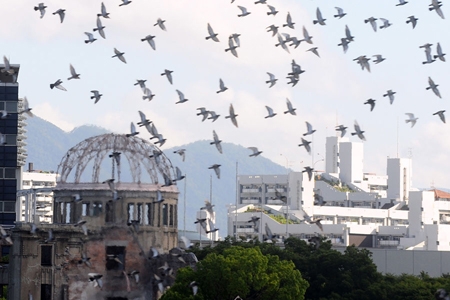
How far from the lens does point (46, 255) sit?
87562 mm

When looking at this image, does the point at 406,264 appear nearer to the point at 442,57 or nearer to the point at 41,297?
the point at 41,297

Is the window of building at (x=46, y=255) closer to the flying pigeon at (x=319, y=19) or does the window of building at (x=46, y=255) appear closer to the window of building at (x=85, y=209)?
the window of building at (x=85, y=209)

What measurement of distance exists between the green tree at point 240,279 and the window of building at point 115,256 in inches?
634

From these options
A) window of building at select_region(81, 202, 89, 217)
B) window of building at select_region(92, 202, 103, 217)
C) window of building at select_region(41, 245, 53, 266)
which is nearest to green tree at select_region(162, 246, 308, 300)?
window of building at select_region(92, 202, 103, 217)

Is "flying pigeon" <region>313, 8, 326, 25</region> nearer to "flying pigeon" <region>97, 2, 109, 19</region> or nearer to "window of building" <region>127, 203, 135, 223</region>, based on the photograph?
"flying pigeon" <region>97, 2, 109, 19</region>

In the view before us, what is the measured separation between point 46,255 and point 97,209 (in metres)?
5.75

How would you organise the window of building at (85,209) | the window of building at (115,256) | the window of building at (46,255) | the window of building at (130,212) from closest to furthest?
the window of building at (46,255) < the window of building at (115,256) < the window of building at (85,209) < the window of building at (130,212)

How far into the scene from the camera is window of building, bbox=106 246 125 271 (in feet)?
291

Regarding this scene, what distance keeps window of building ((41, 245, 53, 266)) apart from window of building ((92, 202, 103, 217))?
469 cm

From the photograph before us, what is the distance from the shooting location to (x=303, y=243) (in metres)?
95.6

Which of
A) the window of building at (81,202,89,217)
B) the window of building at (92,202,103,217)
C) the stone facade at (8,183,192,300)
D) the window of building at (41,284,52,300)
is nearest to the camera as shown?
the window of building at (41,284,52,300)

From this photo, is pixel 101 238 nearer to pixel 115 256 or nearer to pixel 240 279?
pixel 115 256

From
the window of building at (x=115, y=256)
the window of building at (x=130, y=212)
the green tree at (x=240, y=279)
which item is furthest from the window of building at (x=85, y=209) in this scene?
the green tree at (x=240, y=279)

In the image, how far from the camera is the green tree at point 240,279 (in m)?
71.2
